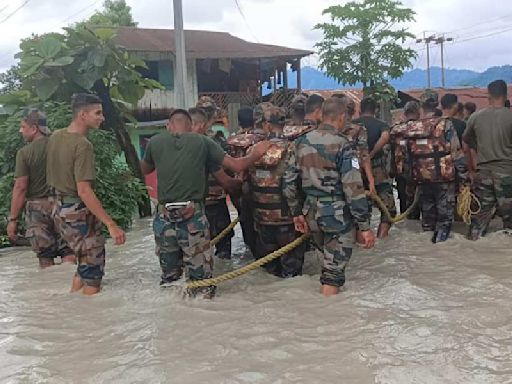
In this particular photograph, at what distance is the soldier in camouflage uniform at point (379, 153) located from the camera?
733 cm

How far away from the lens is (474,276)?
5602 millimetres

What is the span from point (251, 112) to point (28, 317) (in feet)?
9.63

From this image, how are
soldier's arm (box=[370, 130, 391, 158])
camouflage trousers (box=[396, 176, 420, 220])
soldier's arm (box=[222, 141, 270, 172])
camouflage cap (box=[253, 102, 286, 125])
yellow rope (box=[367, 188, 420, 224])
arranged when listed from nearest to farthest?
1. soldier's arm (box=[222, 141, 270, 172])
2. camouflage cap (box=[253, 102, 286, 125])
3. yellow rope (box=[367, 188, 420, 224])
4. soldier's arm (box=[370, 130, 391, 158])
5. camouflage trousers (box=[396, 176, 420, 220])

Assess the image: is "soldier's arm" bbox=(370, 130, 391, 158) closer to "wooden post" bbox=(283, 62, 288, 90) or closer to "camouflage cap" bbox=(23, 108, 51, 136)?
"camouflage cap" bbox=(23, 108, 51, 136)

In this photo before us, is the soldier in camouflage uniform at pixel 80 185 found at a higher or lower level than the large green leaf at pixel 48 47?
lower

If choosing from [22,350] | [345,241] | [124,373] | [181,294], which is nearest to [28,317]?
[22,350]

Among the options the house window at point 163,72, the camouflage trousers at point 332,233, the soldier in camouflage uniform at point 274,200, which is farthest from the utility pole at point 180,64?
the house window at point 163,72

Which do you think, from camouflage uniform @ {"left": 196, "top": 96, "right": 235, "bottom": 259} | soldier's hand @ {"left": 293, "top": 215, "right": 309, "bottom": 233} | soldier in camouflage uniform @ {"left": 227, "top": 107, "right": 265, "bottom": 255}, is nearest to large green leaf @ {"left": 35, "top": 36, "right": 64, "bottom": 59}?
camouflage uniform @ {"left": 196, "top": 96, "right": 235, "bottom": 259}

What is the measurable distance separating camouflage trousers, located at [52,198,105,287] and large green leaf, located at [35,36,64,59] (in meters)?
4.50

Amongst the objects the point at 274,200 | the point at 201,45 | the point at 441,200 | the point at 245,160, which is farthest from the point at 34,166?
the point at 201,45

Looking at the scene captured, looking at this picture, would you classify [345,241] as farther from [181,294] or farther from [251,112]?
[251,112]

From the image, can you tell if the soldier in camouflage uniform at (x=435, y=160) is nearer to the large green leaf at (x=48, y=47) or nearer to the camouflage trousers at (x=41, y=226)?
the camouflage trousers at (x=41, y=226)

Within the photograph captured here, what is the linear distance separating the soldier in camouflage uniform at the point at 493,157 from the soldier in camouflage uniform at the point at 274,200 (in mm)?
2431

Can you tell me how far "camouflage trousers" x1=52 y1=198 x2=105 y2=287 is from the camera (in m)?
5.25
